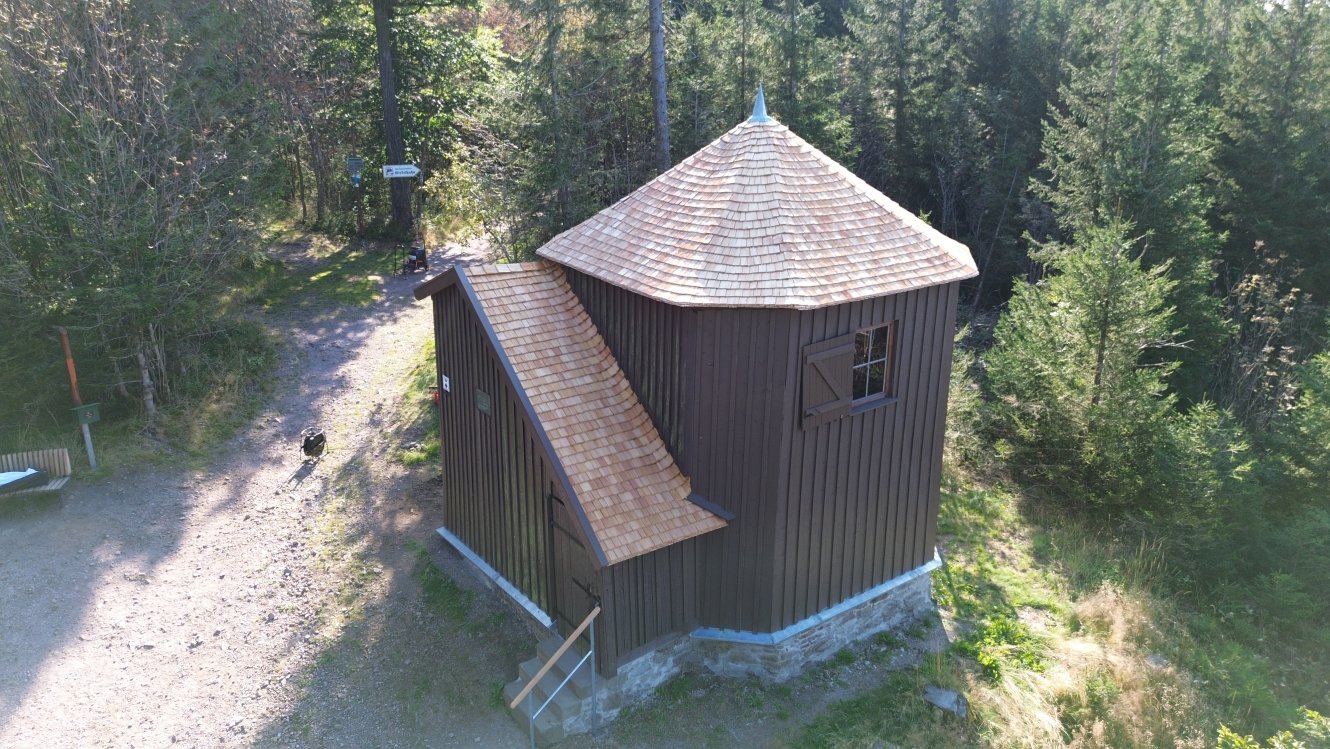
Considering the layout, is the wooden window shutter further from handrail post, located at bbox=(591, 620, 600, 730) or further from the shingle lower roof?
handrail post, located at bbox=(591, 620, 600, 730)

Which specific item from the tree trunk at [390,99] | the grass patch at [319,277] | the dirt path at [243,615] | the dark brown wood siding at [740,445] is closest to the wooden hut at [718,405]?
the dark brown wood siding at [740,445]

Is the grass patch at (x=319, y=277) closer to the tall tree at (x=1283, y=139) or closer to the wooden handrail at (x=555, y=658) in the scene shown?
the wooden handrail at (x=555, y=658)

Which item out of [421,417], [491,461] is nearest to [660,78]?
[421,417]

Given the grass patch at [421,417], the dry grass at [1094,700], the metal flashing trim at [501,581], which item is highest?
the grass patch at [421,417]

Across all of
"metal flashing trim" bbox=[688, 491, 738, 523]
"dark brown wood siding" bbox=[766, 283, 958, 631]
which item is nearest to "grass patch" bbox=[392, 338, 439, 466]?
"metal flashing trim" bbox=[688, 491, 738, 523]

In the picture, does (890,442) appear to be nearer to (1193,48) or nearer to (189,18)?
(189,18)

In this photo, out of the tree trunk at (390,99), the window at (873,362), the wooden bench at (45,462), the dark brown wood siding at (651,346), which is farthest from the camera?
the tree trunk at (390,99)
